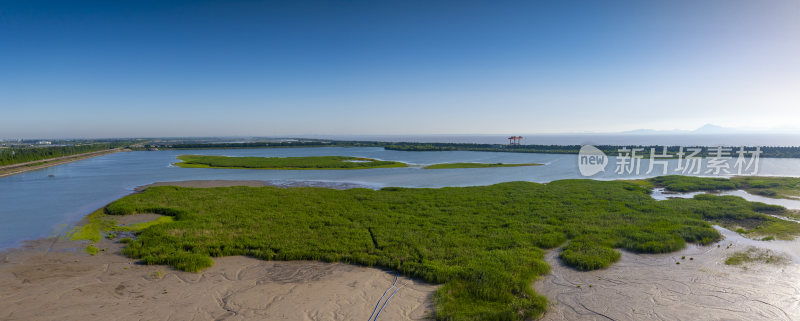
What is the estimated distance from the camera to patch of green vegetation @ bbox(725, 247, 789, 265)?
34.3 ft

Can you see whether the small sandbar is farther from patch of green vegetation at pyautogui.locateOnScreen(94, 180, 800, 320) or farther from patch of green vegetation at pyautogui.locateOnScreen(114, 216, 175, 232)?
patch of green vegetation at pyautogui.locateOnScreen(114, 216, 175, 232)

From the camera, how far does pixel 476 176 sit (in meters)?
34.9

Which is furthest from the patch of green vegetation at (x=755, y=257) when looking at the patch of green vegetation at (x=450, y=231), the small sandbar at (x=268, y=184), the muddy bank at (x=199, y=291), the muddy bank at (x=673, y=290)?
the small sandbar at (x=268, y=184)

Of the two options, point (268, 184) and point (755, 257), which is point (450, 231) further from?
point (268, 184)

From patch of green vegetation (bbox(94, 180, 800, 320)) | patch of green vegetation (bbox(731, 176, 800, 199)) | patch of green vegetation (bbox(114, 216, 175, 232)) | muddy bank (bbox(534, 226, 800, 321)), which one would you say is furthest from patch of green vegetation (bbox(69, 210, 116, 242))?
patch of green vegetation (bbox(731, 176, 800, 199))

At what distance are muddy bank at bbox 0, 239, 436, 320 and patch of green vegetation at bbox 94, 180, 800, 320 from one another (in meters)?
0.60

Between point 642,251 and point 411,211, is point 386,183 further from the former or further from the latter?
point 642,251

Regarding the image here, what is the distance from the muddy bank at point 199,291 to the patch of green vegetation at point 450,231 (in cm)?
60

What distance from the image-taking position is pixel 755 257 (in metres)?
10.8

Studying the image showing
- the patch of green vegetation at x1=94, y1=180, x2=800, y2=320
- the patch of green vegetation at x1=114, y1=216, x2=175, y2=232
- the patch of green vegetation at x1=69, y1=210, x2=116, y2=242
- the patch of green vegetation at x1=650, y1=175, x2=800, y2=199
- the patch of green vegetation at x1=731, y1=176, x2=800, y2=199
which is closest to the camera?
the patch of green vegetation at x1=94, y1=180, x2=800, y2=320

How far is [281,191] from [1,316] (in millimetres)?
16018

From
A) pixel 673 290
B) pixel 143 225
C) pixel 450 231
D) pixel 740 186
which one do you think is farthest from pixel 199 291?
pixel 740 186

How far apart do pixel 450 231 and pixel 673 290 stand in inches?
264

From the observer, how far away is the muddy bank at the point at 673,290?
7.60 meters
